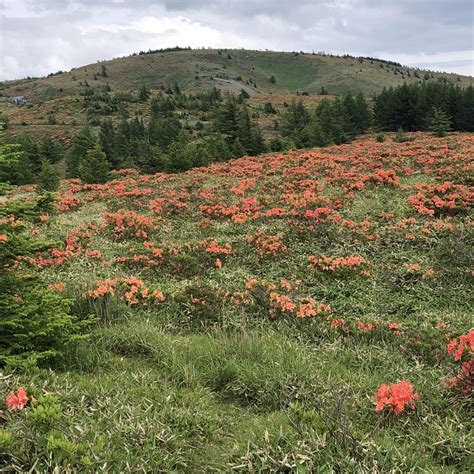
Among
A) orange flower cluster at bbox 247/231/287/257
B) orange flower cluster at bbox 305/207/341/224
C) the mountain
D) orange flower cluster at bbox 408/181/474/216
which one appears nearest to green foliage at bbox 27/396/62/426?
orange flower cluster at bbox 247/231/287/257

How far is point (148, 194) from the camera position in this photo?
22.0 metres

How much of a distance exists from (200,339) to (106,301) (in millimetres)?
2132

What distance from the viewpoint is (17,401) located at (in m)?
3.91

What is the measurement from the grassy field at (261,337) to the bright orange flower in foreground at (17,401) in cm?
7

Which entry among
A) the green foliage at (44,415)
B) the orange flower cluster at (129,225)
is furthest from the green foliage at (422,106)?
the green foliage at (44,415)

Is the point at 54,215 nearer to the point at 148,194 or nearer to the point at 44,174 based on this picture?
the point at 148,194

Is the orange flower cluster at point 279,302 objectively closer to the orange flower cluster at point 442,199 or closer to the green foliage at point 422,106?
the orange flower cluster at point 442,199

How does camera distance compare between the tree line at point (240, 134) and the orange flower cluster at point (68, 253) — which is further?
the tree line at point (240, 134)

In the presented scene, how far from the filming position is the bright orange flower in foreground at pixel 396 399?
4.46 metres

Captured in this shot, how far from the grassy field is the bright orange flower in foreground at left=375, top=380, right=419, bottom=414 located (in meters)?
0.11

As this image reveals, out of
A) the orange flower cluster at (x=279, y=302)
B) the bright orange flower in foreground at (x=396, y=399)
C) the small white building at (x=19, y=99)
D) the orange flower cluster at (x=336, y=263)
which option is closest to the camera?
the bright orange flower in foreground at (x=396, y=399)

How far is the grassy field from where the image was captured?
12.4ft

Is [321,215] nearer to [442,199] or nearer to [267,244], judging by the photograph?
[267,244]

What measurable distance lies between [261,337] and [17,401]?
3622 mm
